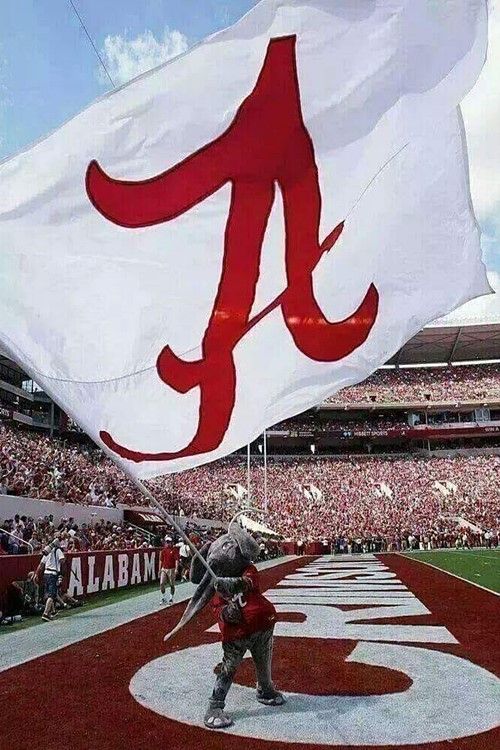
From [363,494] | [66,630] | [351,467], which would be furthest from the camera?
[351,467]

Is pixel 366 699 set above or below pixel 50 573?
below

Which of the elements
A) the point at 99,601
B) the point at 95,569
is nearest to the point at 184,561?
the point at 95,569

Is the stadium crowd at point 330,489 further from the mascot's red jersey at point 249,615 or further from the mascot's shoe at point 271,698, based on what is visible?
the mascot's red jersey at point 249,615

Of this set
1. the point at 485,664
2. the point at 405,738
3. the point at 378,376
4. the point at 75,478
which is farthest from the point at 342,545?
the point at 405,738

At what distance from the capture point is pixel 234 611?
198 inches

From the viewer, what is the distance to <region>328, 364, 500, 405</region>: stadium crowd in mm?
63344

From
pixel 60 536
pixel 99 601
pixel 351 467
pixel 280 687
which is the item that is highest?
pixel 351 467

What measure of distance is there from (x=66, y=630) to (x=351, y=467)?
47.7 meters

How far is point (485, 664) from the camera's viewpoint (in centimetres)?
687

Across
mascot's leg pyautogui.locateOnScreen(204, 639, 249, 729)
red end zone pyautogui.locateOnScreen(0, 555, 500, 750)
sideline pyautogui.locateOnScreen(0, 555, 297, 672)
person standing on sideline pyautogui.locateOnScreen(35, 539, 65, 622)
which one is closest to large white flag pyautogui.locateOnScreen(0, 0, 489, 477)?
mascot's leg pyautogui.locateOnScreen(204, 639, 249, 729)

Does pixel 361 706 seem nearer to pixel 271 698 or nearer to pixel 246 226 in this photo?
pixel 271 698

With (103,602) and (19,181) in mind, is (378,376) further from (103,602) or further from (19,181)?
(19,181)

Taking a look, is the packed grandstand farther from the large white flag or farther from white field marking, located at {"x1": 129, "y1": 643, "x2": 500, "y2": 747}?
the large white flag

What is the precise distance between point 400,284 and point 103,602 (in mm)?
11067
